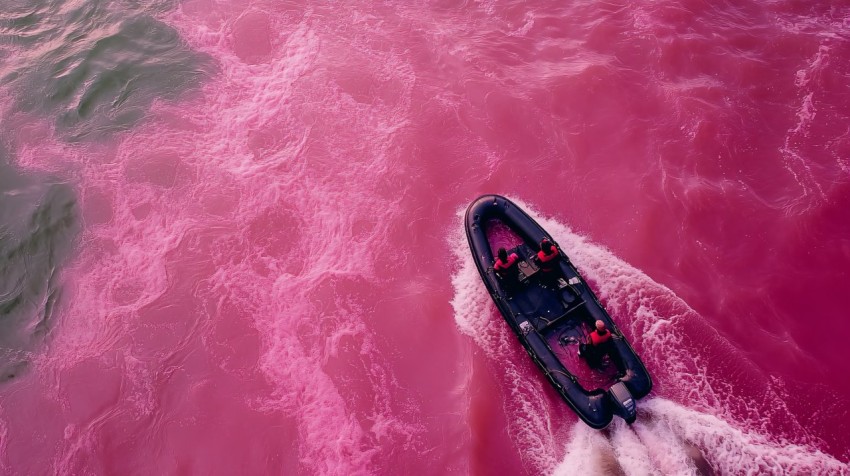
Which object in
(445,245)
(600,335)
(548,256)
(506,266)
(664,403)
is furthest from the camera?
(445,245)

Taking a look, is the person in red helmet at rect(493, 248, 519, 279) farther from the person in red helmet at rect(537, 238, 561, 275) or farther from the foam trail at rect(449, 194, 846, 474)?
the foam trail at rect(449, 194, 846, 474)

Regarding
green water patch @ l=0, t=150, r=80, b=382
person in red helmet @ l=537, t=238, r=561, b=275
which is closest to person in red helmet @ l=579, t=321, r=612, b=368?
person in red helmet @ l=537, t=238, r=561, b=275

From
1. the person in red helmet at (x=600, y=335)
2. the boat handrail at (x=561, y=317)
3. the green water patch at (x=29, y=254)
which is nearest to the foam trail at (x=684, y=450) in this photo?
the person in red helmet at (x=600, y=335)

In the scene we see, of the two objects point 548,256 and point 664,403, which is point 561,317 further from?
point 664,403

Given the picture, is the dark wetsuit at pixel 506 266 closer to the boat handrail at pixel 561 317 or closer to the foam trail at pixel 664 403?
the foam trail at pixel 664 403

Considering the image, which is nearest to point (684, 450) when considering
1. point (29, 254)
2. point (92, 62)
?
point (29, 254)

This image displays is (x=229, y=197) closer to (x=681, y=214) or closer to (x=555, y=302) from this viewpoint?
(x=555, y=302)
